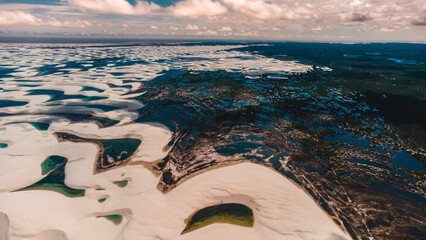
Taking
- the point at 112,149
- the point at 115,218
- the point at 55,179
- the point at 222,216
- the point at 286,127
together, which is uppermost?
the point at 286,127

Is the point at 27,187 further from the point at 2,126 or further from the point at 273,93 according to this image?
the point at 273,93

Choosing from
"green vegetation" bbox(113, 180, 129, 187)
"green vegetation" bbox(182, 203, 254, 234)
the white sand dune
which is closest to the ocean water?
the white sand dune

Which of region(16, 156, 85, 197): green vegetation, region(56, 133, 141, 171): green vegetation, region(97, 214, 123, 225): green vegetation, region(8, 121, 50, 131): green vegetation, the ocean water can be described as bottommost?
region(97, 214, 123, 225): green vegetation

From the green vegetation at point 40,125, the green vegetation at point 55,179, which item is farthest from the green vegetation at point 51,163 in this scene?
the green vegetation at point 40,125

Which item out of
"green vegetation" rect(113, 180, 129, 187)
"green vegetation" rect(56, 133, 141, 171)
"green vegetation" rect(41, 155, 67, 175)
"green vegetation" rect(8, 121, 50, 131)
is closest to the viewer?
"green vegetation" rect(113, 180, 129, 187)

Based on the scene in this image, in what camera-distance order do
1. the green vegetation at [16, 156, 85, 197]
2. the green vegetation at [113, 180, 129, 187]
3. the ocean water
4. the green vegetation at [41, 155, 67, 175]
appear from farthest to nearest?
the green vegetation at [41, 155, 67, 175] < the green vegetation at [113, 180, 129, 187] < the green vegetation at [16, 156, 85, 197] < the ocean water

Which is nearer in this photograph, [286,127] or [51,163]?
[51,163]

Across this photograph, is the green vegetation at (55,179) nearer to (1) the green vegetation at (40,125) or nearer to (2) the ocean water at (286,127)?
(2) the ocean water at (286,127)

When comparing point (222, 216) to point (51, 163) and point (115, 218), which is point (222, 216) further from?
point (51, 163)

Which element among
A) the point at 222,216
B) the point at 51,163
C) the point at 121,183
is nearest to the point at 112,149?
the point at 51,163

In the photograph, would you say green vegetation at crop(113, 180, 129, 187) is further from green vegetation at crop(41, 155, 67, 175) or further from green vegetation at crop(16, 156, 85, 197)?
green vegetation at crop(41, 155, 67, 175)
